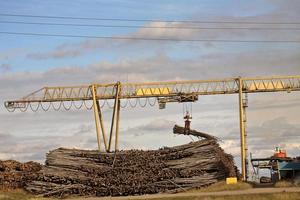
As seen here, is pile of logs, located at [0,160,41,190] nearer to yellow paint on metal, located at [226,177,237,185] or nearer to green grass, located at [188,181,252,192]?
green grass, located at [188,181,252,192]

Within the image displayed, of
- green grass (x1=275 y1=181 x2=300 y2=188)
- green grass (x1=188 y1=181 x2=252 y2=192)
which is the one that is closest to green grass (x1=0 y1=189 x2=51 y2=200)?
green grass (x1=188 y1=181 x2=252 y2=192)

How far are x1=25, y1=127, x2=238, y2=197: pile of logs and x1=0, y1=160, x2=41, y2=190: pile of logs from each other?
2.53 feet

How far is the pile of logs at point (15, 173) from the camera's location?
32.9m

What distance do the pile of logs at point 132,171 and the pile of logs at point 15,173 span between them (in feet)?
2.53

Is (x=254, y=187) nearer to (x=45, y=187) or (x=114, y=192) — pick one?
(x=114, y=192)

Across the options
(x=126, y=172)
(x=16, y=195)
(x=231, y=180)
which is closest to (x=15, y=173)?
(x=16, y=195)

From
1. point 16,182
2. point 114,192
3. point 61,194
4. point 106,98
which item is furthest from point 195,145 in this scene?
point 106,98

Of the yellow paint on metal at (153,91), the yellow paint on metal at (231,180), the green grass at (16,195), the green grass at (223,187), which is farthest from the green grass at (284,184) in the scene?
the yellow paint on metal at (153,91)

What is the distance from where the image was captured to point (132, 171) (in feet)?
104

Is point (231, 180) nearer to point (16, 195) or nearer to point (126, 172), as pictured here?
point (126, 172)

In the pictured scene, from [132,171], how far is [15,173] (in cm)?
705

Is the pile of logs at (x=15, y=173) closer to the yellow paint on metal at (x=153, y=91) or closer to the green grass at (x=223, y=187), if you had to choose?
the green grass at (x=223, y=187)

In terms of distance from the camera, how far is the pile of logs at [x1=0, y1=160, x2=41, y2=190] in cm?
3294

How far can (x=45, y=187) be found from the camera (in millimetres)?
31719
